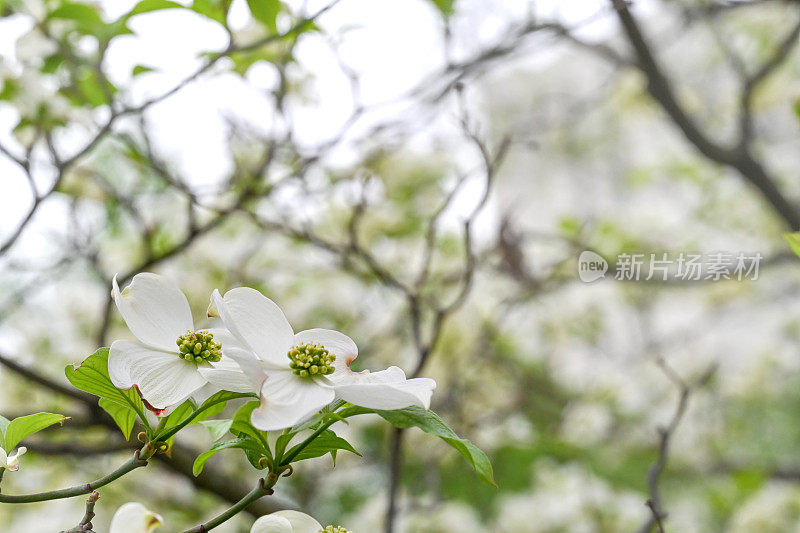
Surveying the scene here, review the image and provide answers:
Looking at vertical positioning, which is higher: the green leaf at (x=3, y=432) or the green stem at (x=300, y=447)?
the green stem at (x=300, y=447)

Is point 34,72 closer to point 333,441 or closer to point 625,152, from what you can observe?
point 333,441

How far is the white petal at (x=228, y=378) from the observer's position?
0.57 ft

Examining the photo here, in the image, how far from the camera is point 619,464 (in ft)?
3.78

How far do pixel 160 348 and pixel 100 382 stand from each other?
0.06 ft

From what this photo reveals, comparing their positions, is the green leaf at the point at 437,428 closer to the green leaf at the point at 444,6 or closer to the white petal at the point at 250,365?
the white petal at the point at 250,365

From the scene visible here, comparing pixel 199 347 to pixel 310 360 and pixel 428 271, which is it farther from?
pixel 428 271

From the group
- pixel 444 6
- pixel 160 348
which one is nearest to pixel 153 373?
pixel 160 348

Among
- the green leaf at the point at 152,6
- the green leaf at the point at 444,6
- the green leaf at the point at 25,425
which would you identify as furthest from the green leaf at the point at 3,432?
the green leaf at the point at 444,6

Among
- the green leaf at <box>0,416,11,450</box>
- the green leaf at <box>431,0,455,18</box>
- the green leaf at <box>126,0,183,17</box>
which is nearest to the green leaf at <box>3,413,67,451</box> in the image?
the green leaf at <box>0,416,11,450</box>

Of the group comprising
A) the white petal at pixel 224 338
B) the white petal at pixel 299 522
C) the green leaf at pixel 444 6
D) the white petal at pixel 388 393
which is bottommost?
the white petal at pixel 299 522

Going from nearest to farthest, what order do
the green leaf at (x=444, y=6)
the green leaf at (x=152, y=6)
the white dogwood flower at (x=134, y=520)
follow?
1. the white dogwood flower at (x=134, y=520)
2. the green leaf at (x=152, y=6)
3. the green leaf at (x=444, y=6)

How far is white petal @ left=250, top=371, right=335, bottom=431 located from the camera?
155 mm

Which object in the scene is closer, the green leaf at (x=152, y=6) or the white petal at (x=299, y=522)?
the white petal at (x=299, y=522)

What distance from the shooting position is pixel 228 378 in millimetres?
174
